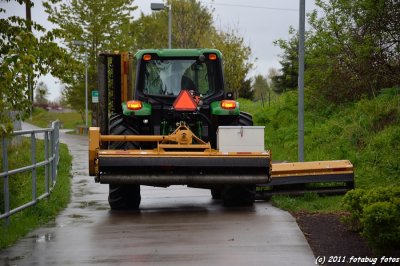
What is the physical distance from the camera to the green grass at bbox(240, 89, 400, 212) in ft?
45.2

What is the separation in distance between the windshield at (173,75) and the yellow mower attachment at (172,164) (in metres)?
1.59

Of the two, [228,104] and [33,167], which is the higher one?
[228,104]

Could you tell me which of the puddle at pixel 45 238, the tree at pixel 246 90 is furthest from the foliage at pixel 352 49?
the tree at pixel 246 90

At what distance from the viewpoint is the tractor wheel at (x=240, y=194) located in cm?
1324

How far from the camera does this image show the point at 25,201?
12922mm

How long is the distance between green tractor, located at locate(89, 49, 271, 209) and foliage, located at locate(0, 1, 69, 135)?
2914mm

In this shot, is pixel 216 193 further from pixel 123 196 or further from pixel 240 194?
pixel 123 196

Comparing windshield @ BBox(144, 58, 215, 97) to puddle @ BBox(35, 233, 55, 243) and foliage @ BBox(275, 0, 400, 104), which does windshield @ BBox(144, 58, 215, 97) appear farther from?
A: foliage @ BBox(275, 0, 400, 104)

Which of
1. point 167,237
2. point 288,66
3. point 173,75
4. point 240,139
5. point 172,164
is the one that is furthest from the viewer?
point 288,66

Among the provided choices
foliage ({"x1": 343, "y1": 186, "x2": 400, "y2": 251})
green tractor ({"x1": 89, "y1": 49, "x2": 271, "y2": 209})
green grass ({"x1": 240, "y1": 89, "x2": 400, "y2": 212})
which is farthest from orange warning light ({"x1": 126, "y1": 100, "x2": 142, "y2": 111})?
foliage ({"x1": 343, "y1": 186, "x2": 400, "y2": 251})

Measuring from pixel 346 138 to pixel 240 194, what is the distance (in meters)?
6.32

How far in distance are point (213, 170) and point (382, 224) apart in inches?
188
